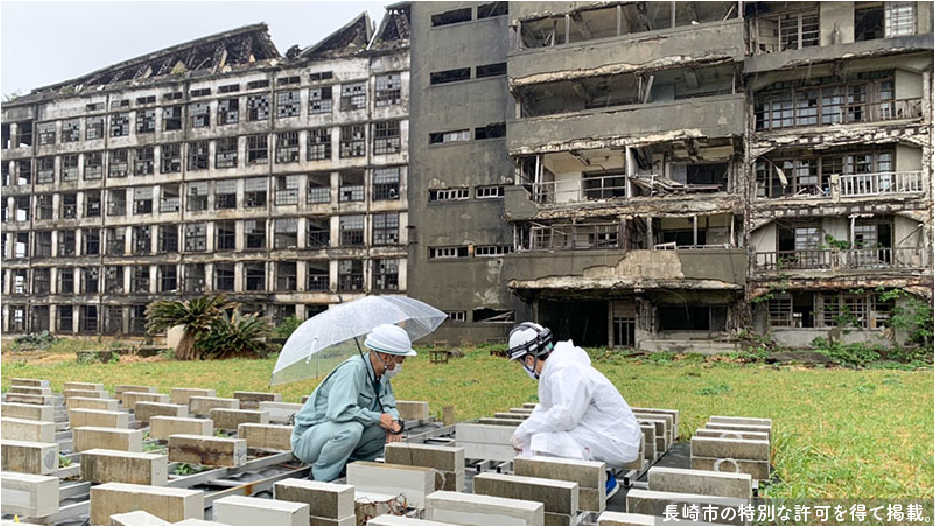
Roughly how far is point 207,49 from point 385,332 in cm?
4242

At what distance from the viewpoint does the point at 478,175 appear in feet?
113

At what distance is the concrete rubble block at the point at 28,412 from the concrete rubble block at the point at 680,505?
846 centimetres

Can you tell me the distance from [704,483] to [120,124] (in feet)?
151

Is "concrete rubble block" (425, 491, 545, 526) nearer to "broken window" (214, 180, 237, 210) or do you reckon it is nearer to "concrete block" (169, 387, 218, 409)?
"concrete block" (169, 387, 218, 409)

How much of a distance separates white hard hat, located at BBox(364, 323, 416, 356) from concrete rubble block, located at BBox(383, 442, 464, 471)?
33.0 inches

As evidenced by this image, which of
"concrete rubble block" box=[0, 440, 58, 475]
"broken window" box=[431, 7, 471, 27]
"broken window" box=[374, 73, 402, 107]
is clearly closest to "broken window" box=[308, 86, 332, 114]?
"broken window" box=[374, 73, 402, 107]

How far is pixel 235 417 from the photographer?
961 centimetres

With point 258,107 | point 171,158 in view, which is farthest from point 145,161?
point 258,107

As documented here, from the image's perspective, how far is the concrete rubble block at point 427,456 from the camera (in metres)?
6.31

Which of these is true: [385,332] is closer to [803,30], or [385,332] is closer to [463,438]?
[463,438]

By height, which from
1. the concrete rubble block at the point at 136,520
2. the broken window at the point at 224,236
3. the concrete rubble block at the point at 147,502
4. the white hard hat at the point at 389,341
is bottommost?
→ the concrete rubble block at the point at 147,502

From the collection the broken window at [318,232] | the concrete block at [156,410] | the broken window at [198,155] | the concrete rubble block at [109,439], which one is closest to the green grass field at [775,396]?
the concrete block at [156,410]

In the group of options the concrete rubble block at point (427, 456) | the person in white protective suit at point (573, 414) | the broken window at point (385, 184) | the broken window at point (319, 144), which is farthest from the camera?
the broken window at point (319, 144)

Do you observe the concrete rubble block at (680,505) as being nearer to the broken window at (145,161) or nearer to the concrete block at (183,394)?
the concrete block at (183,394)
